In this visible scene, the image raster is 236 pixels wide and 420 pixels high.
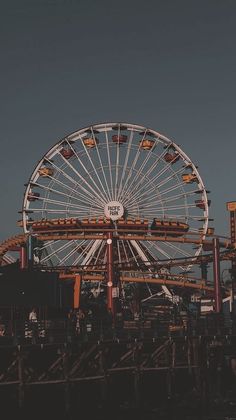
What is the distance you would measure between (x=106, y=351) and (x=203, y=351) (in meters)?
6.55

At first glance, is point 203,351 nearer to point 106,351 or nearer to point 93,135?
point 106,351

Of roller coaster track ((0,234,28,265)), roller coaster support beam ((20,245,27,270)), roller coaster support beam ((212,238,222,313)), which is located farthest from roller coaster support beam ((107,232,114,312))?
roller coaster track ((0,234,28,265))

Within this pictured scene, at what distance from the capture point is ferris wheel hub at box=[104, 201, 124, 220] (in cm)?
7550

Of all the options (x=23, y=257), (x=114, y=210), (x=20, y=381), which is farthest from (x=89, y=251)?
(x=20, y=381)

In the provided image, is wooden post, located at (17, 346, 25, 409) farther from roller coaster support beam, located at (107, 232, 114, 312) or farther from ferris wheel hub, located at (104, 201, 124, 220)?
ferris wheel hub, located at (104, 201, 124, 220)

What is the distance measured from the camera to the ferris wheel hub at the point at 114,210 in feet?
248

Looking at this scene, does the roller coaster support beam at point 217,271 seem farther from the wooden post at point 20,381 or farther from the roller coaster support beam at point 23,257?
the wooden post at point 20,381

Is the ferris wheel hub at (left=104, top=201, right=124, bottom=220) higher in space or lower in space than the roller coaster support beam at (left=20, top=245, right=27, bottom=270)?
higher

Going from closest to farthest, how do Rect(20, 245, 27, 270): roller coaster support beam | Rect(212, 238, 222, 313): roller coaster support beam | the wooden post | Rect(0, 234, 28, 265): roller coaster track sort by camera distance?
the wooden post
Rect(212, 238, 222, 313): roller coaster support beam
Rect(20, 245, 27, 270): roller coaster support beam
Rect(0, 234, 28, 265): roller coaster track

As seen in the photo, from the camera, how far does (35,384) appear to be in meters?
33.7

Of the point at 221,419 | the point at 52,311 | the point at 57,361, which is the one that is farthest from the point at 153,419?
the point at 52,311

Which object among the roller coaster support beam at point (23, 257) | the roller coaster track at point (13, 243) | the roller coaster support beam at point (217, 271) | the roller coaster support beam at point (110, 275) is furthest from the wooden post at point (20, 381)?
the roller coaster track at point (13, 243)

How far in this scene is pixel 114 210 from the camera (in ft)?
249

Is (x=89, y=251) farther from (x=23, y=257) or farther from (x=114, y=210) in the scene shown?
(x=23, y=257)
